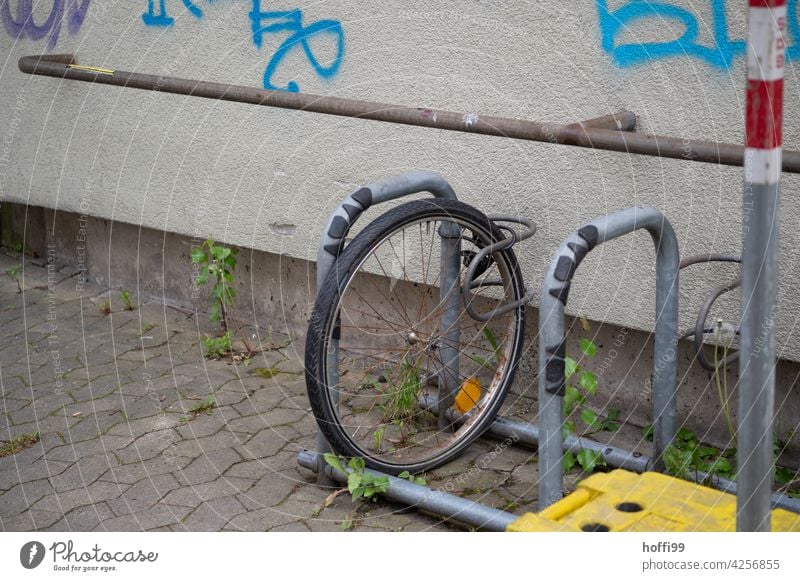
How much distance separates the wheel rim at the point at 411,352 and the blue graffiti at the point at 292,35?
80 cm

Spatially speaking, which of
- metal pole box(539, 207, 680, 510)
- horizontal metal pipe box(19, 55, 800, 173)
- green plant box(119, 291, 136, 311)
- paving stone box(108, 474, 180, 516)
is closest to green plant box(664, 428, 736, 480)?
metal pole box(539, 207, 680, 510)

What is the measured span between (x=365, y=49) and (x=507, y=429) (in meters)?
Result: 1.68

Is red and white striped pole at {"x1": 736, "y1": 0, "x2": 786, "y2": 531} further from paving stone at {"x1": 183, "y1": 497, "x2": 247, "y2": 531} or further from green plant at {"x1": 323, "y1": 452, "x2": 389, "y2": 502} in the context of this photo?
paving stone at {"x1": 183, "y1": 497, "x2": 247, "y2": 531}

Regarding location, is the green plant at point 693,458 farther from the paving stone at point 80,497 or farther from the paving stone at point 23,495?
the paving stone at point 23,495

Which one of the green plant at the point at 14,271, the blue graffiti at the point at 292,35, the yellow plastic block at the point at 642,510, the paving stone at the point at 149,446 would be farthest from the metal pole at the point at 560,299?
the green plant at the point at 14,271

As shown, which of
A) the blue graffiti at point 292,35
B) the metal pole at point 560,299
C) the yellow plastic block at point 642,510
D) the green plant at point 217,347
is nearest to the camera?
the yellow plastic block at point 642,510

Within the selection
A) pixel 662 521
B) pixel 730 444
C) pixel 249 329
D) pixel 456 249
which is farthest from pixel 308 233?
pixel 662 521

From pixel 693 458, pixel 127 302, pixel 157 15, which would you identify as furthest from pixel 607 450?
pixel 157 15

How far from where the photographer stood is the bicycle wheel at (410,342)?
366 centimetres

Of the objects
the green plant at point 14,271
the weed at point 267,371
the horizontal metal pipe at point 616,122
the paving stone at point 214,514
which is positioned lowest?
the paving stone at point 214,514

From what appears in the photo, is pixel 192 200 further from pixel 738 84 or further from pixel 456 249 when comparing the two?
pixel 738 84

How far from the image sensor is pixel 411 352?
4.35 meters

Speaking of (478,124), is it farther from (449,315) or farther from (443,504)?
(443,504)

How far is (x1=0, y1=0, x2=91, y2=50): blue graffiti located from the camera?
576cm
